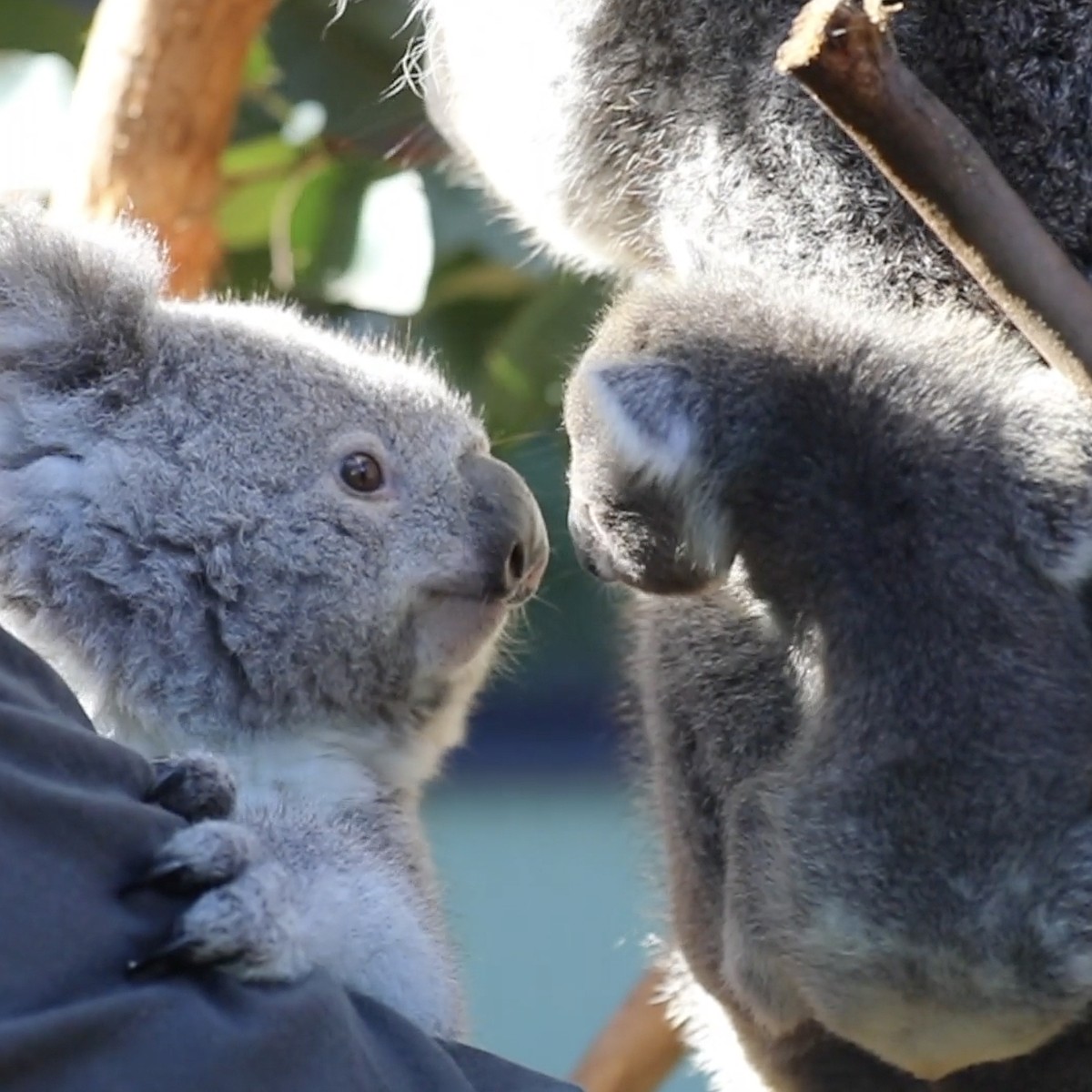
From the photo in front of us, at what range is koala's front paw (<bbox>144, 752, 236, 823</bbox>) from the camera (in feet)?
3.25

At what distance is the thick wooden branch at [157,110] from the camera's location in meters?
1.97

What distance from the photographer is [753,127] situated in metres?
1.18

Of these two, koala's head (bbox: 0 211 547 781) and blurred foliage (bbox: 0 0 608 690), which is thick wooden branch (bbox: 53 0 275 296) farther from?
koala's head (bbox: 0 211 547 781)

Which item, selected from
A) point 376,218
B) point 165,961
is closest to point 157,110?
point 376,218

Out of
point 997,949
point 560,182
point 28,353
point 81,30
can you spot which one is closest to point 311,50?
point 81,30

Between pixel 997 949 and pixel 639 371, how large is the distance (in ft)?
1.15

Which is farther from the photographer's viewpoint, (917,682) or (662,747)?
(662,747)

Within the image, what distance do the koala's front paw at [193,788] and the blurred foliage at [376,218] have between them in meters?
1.07

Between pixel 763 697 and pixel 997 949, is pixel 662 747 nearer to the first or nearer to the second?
pixel 763 697

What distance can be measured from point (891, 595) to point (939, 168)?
0.76 feet

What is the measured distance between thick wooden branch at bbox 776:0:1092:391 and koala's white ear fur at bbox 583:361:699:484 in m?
0.17

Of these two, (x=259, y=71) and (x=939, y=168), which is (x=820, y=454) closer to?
(x=939, y=168)

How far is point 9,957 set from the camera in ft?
2.63

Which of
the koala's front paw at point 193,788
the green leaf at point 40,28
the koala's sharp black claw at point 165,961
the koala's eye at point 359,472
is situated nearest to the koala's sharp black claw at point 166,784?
the koala's front paw at point 193,788
